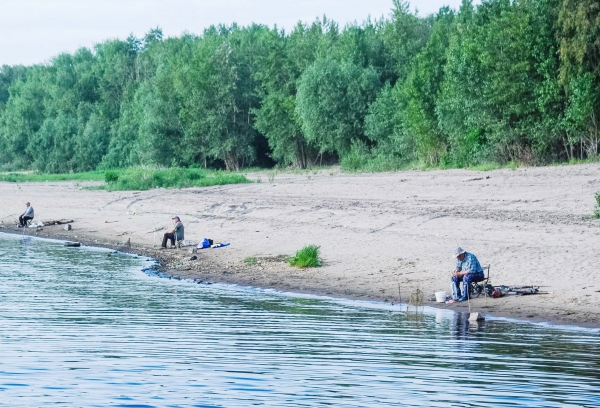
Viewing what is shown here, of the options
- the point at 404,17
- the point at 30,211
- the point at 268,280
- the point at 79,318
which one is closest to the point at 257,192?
the point at 30,211

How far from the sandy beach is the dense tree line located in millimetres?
4630

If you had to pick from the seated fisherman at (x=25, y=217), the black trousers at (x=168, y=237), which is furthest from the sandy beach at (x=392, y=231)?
the seated fisherman at (x=25, y=217)

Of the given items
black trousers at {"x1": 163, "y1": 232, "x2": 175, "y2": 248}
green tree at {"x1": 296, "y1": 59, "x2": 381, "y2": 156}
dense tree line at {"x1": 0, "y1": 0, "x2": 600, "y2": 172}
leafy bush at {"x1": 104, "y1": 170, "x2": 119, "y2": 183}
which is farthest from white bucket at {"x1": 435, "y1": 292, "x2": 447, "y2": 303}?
green tree at {"x1": 296, "y1": 59, "x2": 381, "y2": 156}

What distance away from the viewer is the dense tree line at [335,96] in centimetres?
3834

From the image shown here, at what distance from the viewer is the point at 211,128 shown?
6919cm

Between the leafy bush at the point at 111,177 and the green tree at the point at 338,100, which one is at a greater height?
the green tree at the point at 338,100

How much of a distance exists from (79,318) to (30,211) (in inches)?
885

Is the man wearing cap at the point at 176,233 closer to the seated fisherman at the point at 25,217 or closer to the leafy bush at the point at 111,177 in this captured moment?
the seated fisherman at the point at 25,217

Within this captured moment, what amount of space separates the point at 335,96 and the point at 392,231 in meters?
33.0

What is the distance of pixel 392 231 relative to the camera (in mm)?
25672

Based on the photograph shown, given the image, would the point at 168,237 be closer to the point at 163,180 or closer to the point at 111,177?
the point at 163,180

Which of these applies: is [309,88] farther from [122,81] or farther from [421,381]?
[421,381]

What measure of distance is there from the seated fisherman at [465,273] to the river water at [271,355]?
726mm

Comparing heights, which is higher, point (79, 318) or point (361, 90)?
point (361, 90)
